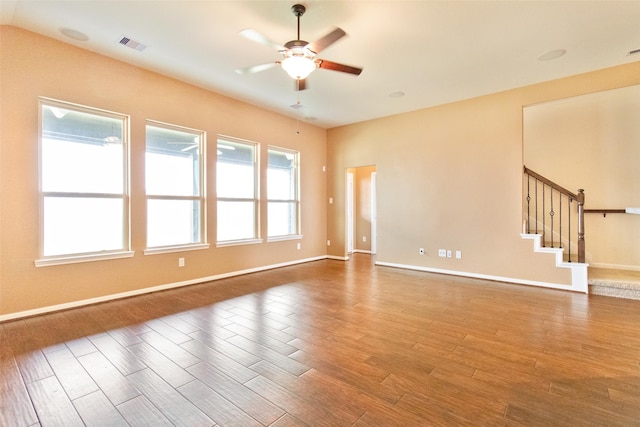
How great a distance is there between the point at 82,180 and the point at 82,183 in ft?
0.12

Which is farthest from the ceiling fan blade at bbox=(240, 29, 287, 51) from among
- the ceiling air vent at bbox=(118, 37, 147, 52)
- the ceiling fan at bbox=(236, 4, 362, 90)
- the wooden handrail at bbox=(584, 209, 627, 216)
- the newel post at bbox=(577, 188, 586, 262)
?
the wooden handrail at bbox=(584, 209, 627, 216)

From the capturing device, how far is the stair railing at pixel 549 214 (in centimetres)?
475

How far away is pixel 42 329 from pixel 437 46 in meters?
5.21

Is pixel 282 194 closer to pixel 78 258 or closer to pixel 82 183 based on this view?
pixel 82 183

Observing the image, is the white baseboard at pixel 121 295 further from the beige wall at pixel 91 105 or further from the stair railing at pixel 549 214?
the stair railing at pixel 549 214

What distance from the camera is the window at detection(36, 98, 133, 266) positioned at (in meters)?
3.35

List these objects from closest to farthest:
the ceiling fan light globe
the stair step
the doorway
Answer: the ceiling fan light globe, the stair step, the doorway

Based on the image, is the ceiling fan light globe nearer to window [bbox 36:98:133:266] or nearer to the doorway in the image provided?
window [bbox 36:98:133:266]

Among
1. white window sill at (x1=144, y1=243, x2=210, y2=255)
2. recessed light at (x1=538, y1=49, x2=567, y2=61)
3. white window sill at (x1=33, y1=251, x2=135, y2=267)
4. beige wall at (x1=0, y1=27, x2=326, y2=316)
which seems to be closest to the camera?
beige wall at (x1=0, y1=27, x2=326, y2=316)

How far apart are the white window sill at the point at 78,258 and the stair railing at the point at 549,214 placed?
601 centimetres

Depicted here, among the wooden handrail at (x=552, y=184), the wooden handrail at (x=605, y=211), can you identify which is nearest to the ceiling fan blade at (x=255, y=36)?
the wooden handrail at (x=552, y=184)

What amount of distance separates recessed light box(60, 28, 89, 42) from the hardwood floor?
3148 mm

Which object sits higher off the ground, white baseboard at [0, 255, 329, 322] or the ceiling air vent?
the ceiling air vent

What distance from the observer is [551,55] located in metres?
3.57
